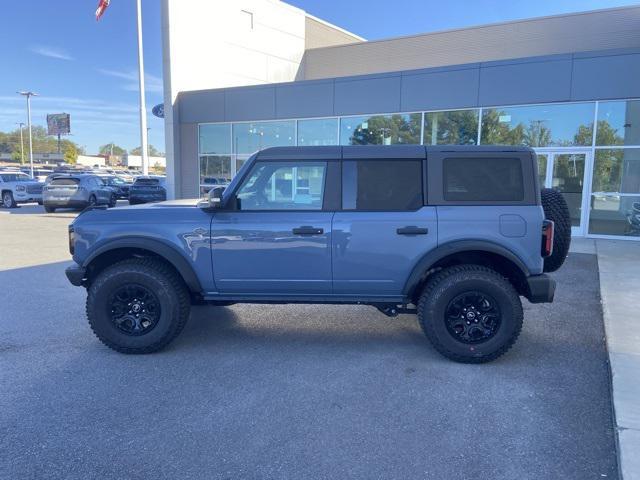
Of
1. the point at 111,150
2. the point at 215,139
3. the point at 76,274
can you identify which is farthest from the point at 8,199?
the point at 111,150

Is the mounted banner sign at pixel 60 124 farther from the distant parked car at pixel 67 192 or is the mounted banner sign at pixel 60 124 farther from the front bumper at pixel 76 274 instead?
the front bumper at pixel 76 274

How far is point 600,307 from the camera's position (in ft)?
20.3

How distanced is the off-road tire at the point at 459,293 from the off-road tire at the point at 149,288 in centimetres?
228

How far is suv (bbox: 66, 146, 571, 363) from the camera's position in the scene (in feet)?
14.0

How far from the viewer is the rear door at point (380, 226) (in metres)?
4.29

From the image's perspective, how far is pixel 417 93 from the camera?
14.5 m

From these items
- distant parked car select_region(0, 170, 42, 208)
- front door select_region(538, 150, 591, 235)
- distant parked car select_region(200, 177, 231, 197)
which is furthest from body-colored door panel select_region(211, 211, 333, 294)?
distant parked car select_region(0, 170, 42, 208)

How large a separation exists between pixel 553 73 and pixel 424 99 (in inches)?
138

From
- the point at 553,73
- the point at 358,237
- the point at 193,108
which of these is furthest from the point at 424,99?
the point at 358,237

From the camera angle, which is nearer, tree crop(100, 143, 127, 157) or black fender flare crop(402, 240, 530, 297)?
black fender flare crop(402, 240, 530, 297)

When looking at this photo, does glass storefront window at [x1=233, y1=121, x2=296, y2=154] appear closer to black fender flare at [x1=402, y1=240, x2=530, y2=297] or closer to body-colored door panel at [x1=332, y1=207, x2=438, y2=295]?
body-colored door panel at [x1=332, y1=207, x2=438, y2=295]

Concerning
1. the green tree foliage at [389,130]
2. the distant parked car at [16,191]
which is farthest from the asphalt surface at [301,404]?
the distant parked car at [16,191]

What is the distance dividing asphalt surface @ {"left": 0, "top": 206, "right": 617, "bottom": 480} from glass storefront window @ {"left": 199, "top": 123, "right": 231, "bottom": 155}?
13.8m

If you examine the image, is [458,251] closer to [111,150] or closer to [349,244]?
[349,244]
